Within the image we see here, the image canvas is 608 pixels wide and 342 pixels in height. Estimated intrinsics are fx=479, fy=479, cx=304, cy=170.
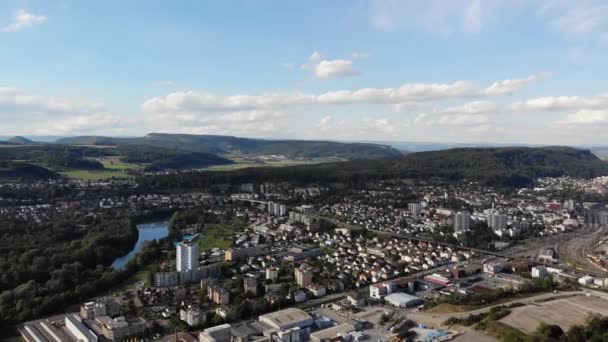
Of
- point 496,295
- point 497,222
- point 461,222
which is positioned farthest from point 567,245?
point 496,295

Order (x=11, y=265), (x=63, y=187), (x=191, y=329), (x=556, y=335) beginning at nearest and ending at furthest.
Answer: (x=556, y=335)
(x=191, y=329)
(x=11, y=265)
(x=63, y=187)

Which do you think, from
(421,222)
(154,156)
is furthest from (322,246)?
(154,156)

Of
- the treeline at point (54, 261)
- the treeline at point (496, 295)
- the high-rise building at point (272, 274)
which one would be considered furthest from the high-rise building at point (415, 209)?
the treeline at point (54, 261)

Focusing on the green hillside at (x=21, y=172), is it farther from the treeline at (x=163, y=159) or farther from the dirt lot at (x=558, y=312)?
the dirt lot at (x=558, y=312)

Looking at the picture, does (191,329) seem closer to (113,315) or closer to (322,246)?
(113,315)

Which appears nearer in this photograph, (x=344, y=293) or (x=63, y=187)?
(x=344, y=293)
